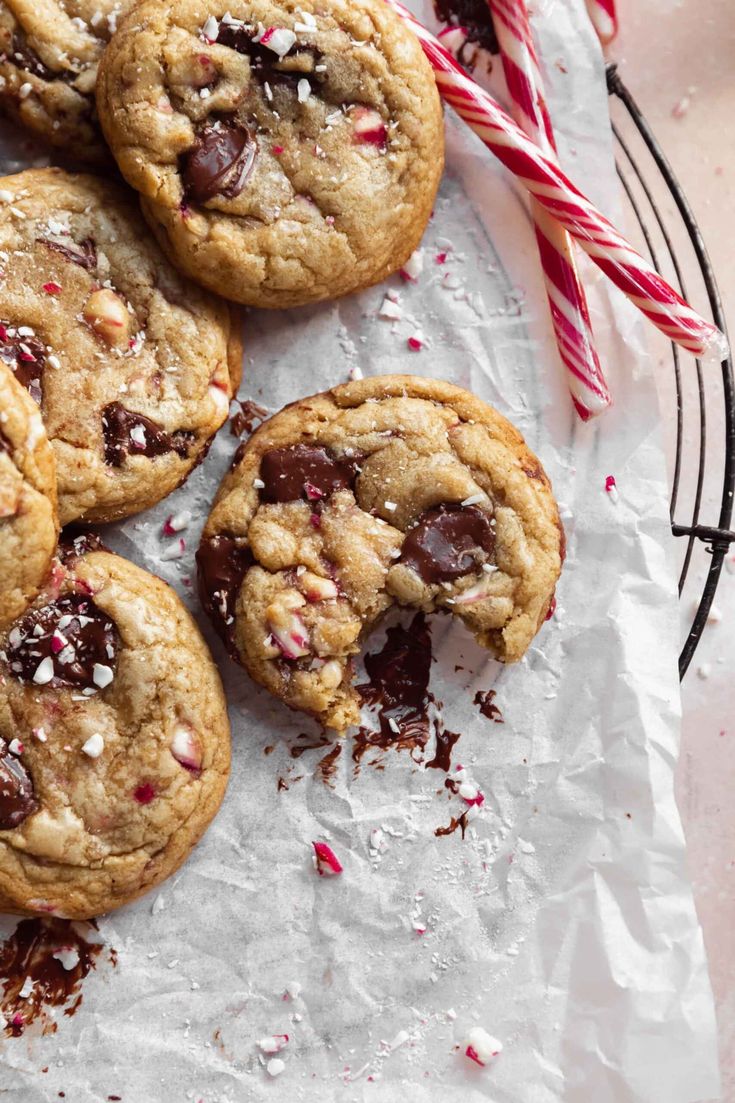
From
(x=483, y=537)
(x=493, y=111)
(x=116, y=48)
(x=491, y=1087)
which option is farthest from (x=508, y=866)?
(x=116, y=48)

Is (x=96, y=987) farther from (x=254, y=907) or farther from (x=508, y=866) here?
(x=508, y=866)

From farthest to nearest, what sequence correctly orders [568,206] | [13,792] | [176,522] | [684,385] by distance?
[684,385]
[176,522]
[568,206]
[13,792]

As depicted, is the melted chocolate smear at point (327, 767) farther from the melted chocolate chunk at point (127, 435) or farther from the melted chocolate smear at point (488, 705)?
the melted chocolate chunk at point (127, 435)

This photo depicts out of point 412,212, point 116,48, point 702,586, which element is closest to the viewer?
point 116,48

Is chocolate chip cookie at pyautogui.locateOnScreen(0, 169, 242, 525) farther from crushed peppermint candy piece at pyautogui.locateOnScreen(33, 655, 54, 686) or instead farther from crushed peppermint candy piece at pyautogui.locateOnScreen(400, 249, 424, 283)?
crushed peppermint candy piece at pyautogui.locateOnScreen(400, 249, 424, 283)

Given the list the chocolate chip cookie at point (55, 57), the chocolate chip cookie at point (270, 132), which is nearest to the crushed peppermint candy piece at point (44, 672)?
the chocolate chip cookie at point (270, 132)

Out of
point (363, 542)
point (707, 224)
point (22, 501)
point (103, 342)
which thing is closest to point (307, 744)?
point (363, 542)

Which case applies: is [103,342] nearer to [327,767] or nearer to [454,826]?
[327,767]
